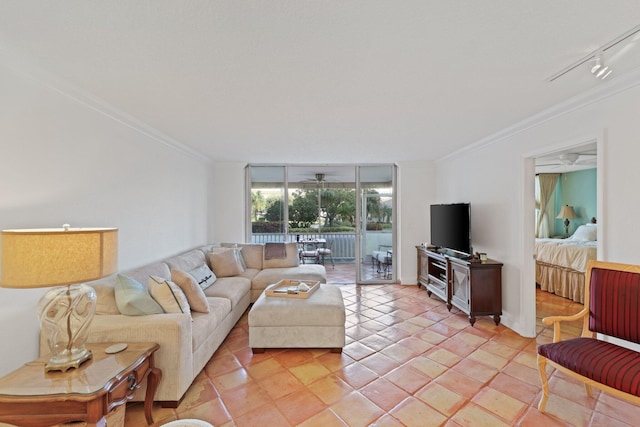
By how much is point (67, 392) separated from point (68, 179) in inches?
62.0

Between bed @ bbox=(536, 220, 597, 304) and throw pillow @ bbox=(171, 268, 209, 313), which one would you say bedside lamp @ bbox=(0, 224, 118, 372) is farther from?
bed @ bbox=(536, 220, 597, 304)

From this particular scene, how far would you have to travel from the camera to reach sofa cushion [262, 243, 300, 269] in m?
4.67

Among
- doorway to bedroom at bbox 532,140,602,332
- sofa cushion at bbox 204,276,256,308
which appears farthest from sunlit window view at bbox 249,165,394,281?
doorway to bedroom at bbox 532,140,602,332

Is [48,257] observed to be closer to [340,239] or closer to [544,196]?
[340,239]

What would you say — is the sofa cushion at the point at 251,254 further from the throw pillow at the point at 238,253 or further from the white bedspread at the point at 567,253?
the white bedspread at the point at 567,253

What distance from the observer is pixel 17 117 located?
1.80 m

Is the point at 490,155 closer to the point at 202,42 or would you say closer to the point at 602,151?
the point at 602,151

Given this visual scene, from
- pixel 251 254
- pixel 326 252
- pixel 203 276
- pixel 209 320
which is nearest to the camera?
pixel 209 320

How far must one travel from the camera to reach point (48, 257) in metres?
1.37

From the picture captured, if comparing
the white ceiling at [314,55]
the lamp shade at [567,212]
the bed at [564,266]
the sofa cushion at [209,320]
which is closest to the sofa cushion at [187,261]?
the sofa cushion at [209,320]

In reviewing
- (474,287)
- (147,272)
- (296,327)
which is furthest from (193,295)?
(474,287)

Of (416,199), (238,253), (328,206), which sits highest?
(416,199)

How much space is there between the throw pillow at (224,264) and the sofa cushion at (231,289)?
0.43 ft

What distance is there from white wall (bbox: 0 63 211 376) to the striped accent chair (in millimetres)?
3537
